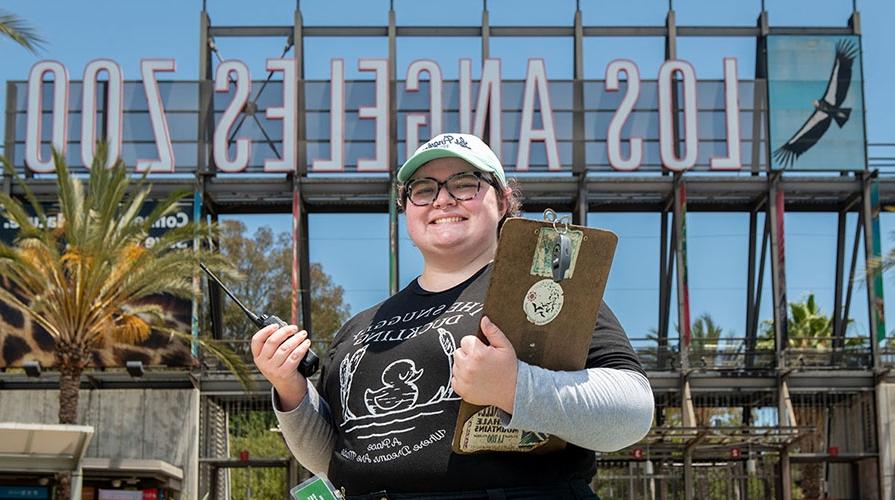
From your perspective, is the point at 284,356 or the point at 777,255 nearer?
the point at 284,356

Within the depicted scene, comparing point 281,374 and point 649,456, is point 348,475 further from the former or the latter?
point 649,456

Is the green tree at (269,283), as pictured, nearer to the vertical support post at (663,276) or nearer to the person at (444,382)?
the vertical support post at (663,276)

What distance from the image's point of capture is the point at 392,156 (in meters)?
27.3

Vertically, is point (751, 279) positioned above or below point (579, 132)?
below

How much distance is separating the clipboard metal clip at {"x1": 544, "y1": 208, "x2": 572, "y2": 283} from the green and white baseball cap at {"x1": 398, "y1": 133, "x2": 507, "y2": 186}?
54cm

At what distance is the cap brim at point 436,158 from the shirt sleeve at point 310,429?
21.3 inches

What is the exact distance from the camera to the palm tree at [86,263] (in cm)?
1958

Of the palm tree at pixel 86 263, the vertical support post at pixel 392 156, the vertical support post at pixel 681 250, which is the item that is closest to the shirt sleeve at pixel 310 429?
the palm tree at pixel 86 263

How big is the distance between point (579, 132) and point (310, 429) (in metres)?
24.8

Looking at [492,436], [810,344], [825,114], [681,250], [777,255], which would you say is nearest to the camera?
[492,436]

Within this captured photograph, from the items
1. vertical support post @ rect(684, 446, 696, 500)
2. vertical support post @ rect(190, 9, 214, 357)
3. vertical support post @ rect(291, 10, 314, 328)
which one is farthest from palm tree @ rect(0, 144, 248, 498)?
vertical support post @ rect(684, 446, 696, 500)

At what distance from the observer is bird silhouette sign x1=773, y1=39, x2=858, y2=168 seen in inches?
1069

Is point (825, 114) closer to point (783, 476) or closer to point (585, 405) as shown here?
point (783, 476)

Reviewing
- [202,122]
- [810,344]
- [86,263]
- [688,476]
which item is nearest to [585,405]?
[86,263]
